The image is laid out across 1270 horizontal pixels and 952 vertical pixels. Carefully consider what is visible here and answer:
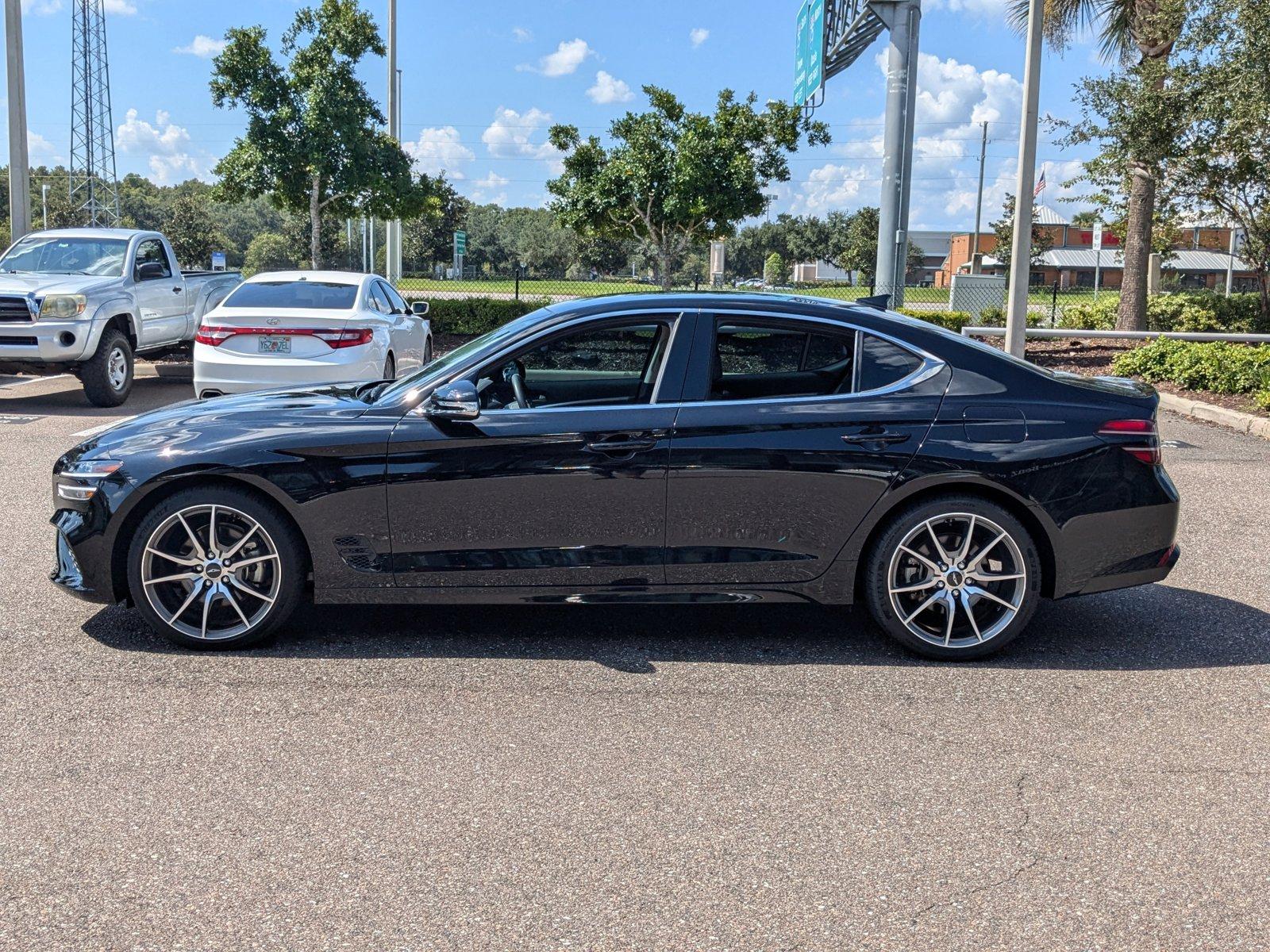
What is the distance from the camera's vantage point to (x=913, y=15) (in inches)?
699

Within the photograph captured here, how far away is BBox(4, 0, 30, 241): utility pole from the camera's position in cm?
1833

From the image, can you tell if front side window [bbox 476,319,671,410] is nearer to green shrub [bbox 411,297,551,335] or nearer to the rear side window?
the rear side window

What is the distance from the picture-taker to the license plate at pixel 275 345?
11.0 metres

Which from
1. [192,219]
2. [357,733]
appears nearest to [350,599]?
[357,733]

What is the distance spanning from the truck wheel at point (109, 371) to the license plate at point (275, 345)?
3745 mm

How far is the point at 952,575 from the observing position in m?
5.16

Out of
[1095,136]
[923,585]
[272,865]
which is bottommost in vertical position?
[272,865]

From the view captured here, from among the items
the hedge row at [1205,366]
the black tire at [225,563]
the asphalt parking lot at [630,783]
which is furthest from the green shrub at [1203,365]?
the black tire at [225,563]

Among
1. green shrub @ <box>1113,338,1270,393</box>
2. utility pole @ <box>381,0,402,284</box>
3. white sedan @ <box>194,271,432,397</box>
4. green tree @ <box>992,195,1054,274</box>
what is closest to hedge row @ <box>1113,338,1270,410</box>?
green shrub @ <box>1113,338,1270,393</box>

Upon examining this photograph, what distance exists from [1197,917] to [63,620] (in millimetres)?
4784

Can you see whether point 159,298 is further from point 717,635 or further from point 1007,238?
point 1007,238

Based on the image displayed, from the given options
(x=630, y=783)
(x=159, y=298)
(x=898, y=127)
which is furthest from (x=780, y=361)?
(x=898, y=127)

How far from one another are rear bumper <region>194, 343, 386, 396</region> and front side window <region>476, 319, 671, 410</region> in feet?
19.1

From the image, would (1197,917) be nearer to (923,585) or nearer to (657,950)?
(657,950)
